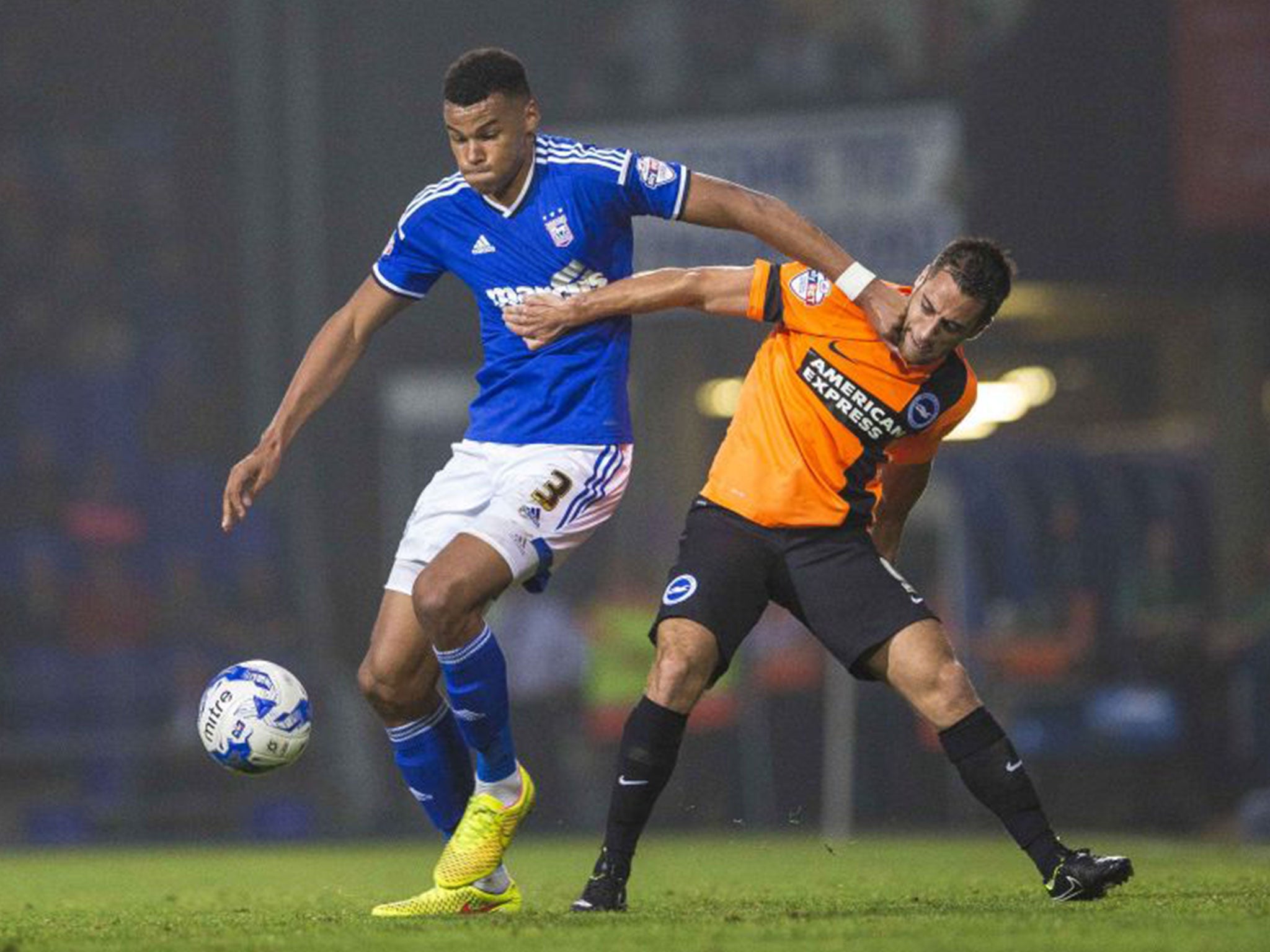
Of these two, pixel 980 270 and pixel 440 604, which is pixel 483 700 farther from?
pixel 980 270

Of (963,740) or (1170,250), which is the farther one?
(1170,250)

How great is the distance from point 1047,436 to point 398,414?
417 centimetres

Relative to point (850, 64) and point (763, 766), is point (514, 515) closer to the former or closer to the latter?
point (763, 766)

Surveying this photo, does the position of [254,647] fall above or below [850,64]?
below

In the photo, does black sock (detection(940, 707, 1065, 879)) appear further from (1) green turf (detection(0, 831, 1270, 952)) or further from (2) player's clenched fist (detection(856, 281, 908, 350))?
(2) player's clenched fist (detection(856, 281, 908, 350))

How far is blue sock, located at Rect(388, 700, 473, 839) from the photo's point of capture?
6418 mm

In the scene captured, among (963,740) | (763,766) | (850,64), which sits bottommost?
(763,766)

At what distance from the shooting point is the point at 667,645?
19.8ft

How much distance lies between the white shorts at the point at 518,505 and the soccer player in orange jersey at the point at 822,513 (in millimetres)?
276

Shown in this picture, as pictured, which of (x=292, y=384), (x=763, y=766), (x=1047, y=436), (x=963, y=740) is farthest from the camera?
(x=1047, y=436)

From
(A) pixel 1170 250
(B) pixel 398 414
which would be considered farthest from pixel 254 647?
(A) pixel 1170 250

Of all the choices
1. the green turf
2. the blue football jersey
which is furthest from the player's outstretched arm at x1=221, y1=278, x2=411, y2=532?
the green turf

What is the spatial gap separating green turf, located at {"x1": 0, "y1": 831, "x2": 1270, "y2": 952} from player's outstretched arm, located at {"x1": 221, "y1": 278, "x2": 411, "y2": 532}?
1.19 m

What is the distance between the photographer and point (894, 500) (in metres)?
6.45
